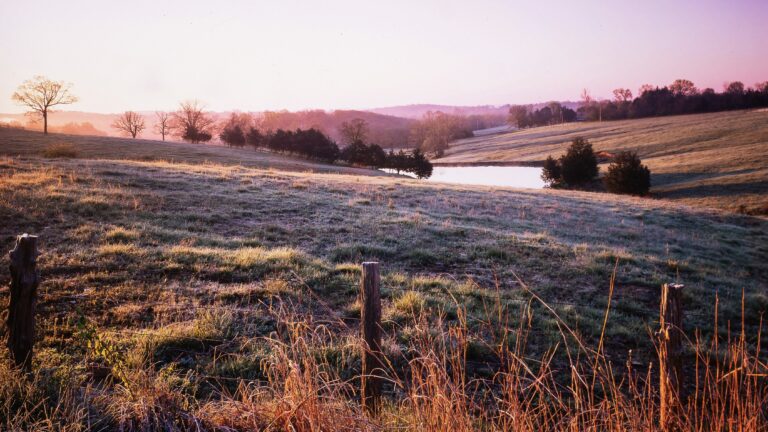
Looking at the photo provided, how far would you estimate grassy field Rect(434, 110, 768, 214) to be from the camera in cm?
3712

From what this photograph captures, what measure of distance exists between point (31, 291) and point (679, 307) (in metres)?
5.72

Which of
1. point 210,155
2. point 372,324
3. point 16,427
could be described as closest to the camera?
point 16,427

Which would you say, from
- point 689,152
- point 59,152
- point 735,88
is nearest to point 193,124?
point 59,152

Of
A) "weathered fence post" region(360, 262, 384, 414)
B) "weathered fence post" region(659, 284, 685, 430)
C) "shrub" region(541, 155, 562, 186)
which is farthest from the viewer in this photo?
"shrub" region(541, 155, 562, 186)

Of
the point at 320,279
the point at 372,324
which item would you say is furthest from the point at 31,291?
the point at 320,279

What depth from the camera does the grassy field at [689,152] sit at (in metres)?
37.1

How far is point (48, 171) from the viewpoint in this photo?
17.9 metres

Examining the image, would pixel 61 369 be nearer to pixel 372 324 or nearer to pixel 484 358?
pixel 372 324

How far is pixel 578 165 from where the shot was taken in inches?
1871

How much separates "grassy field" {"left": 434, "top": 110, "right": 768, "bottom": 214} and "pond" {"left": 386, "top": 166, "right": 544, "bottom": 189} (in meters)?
6.21

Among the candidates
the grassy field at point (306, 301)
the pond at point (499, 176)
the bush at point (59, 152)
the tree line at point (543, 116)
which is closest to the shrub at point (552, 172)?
the pond at point (499, 176)

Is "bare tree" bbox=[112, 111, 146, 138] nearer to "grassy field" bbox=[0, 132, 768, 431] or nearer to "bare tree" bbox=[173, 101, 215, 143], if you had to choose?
"bare tree" bbox=[173, 101, 215, 143]

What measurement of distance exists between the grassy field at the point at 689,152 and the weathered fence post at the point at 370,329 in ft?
126

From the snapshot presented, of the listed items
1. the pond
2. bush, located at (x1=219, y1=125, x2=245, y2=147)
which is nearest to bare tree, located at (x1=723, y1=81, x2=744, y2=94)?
the pond
